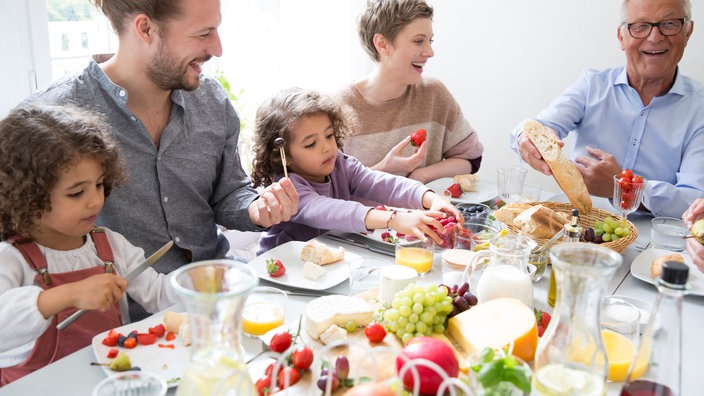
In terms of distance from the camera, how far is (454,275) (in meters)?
1.56

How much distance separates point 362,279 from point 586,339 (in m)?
0.68

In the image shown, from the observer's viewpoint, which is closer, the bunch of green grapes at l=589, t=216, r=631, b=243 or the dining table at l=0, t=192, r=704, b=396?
the dining table at l=0, t=192, r=704, b=396

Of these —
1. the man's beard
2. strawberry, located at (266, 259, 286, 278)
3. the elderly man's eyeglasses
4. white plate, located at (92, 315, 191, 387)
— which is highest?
the elderly man's eyeglasses

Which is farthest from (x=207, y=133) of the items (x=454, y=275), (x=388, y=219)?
Answer: (x=454, y=275)

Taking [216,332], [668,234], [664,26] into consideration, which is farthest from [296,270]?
[664,26]

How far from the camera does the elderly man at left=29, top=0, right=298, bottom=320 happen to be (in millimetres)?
1822

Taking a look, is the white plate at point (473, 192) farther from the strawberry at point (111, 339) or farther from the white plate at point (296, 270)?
the strawberry at point (111, 339)

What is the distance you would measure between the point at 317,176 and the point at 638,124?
5.20 ft

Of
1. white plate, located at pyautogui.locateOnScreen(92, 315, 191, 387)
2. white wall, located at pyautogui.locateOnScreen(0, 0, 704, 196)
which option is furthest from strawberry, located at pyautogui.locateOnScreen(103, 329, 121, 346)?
white wall, located at pyautogui.locateOnScreen(0, 0, 704, 196)

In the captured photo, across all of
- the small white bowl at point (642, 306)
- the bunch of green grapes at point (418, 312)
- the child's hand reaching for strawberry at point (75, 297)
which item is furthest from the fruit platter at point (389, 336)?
the child's hand reaching for strawberry at point (75, 297)

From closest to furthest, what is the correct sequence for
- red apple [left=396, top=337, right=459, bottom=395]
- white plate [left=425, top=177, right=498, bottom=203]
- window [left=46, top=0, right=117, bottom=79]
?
1. red apple [left=396, top=337, right=459, bottom=395]
2. white plate [left=425, top=177, right=498, bottom=203]
3. window [left=46, top=0, right=117, bottom=79]

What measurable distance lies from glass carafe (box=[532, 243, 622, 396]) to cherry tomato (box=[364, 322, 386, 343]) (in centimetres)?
35

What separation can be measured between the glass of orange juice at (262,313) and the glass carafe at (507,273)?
1.51 feet

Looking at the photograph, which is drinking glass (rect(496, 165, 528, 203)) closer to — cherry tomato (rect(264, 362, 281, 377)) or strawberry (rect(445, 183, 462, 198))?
strawberry (rect(445, 183, 462, 198))
